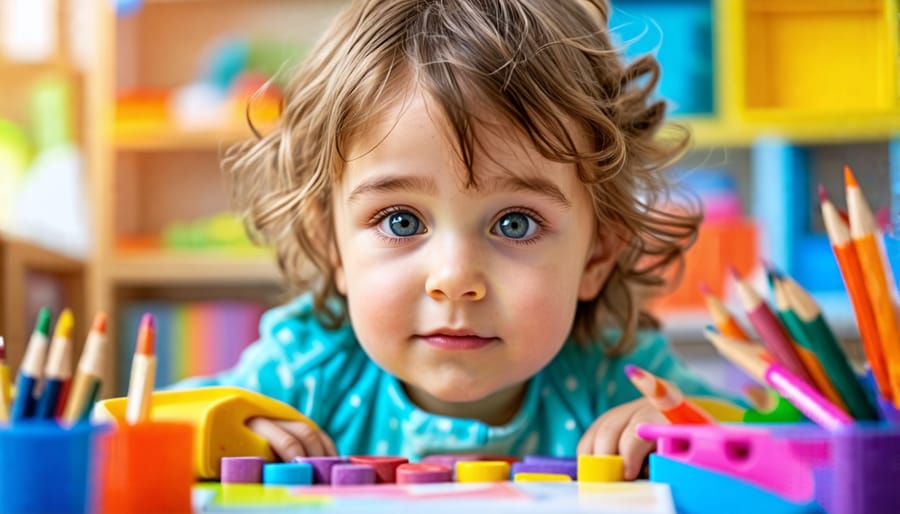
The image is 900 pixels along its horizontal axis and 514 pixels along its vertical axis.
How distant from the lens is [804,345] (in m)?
0.59

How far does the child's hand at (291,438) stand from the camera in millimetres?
701

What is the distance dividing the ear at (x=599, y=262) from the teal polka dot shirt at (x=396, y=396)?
0.06 metres

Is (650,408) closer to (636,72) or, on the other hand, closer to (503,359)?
(503,359)

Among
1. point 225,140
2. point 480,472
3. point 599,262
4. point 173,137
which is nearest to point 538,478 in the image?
point 480,472

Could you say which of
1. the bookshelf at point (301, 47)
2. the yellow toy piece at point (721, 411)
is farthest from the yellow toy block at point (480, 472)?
the bookshelf at point (301, 47)

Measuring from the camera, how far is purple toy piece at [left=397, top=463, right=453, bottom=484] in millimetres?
553

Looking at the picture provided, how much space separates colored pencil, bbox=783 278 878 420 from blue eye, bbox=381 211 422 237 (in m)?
0.25

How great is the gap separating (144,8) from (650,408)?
2.42 metres

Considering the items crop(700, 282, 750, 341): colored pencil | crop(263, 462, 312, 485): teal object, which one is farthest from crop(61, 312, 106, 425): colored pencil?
crop(700, 282, 750, 341): colored pencil

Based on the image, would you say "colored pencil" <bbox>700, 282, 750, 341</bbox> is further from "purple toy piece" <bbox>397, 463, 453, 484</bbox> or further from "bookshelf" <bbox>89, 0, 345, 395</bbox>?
"bookshelf" <bbox>89, 0, 345, 395</bbox>

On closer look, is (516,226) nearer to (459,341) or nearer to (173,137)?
(459,341)

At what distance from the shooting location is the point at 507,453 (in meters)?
0.85

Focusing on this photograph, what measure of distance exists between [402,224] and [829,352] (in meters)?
0.30

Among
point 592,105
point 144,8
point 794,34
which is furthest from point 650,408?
point 144,8
